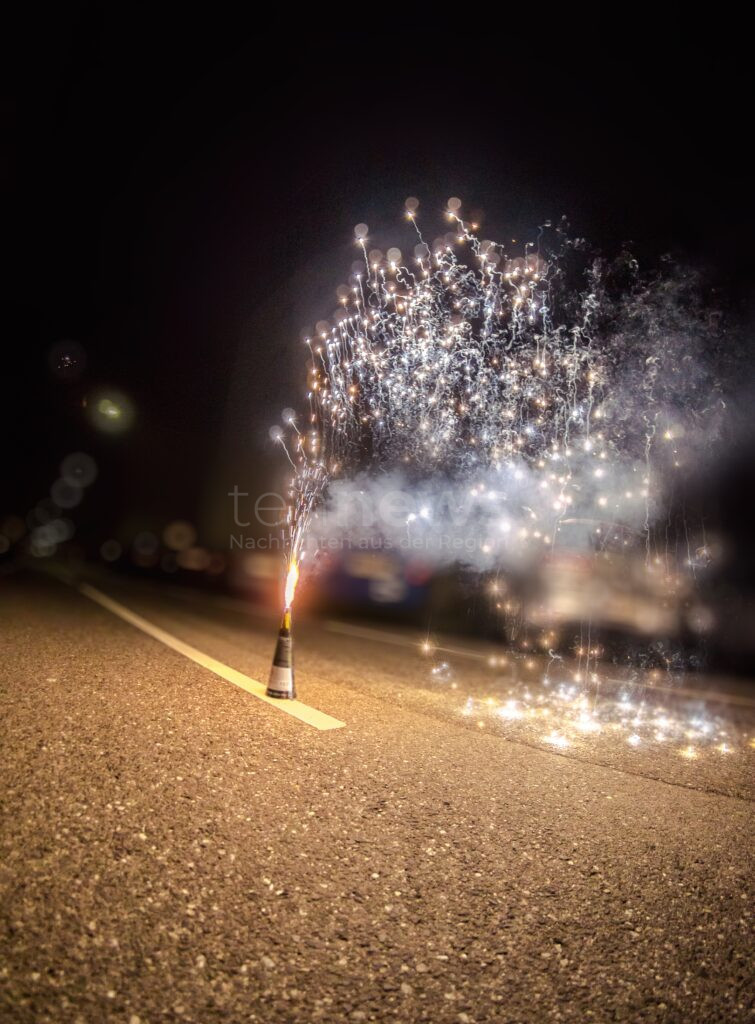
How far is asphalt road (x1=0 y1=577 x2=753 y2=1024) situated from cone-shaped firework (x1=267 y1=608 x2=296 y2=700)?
63 cm

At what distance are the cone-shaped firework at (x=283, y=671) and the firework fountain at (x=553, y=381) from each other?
4647 millimetres

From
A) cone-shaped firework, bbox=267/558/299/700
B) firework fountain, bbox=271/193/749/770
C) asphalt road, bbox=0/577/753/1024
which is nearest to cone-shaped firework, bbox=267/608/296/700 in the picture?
cone-shaped firework, bbox=267/558/299/700

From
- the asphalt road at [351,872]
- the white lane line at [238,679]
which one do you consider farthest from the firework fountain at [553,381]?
the asphalt road at [351,872]

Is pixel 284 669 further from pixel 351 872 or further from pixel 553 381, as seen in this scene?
pixel 553 381

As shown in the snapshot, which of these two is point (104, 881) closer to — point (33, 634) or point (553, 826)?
point (553, 826)

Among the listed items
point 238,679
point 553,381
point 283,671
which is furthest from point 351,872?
point 553,381

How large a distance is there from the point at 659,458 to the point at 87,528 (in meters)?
80.3

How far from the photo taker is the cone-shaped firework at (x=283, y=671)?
234 inches

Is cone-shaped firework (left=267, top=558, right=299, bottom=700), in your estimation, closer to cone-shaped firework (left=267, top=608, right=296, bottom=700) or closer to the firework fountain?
cone-shaped firework (left=267, top=608, right=296, bottom=700)

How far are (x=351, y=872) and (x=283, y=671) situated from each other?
3.30m

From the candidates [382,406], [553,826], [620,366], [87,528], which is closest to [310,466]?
[382,406]

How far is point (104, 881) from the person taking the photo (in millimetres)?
2531

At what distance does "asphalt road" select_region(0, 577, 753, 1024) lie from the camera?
211 cm

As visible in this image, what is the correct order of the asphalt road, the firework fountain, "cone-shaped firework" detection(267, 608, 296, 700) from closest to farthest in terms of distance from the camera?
1. the asphalt road
2. "cone-shaped firework" detection(267, 608, 296, 700)
3. the firework fountain
